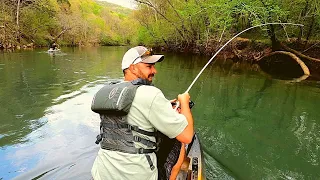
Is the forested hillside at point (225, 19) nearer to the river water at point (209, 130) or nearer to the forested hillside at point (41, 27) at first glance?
the river water at point (209, 130)

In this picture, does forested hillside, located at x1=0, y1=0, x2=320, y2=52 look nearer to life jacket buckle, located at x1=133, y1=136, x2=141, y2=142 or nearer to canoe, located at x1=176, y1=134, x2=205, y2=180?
canoe, located at x1=176, y1=134, x2=205, y2=180

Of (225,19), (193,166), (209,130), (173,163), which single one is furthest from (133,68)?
(225,19)

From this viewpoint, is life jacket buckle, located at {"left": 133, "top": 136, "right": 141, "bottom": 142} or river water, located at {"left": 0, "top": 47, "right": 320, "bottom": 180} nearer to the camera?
life jacket buckle, located at {"left": 133, "top": 136, "right": 141, "bottom": 142}

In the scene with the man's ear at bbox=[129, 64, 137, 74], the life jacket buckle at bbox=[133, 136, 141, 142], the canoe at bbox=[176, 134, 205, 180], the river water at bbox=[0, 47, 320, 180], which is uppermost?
the man's ear at bbox=[129, 64, 137, 74]

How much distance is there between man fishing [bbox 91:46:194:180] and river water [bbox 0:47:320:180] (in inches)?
97.4

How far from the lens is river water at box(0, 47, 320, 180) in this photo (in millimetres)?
4844

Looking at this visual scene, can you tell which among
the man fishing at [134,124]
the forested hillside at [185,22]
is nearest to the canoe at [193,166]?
the man fishing at [134,124]

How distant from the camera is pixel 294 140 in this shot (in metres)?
6.36

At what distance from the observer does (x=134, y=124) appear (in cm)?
219

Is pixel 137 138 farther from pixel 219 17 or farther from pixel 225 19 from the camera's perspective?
pixel 219 17

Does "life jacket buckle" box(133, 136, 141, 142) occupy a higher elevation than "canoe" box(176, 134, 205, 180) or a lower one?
higher

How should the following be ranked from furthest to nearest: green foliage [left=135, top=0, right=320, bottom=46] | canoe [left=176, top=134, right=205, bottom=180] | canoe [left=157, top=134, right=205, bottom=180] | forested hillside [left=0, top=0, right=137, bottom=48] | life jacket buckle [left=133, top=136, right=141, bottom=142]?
1. forested hillside [left=0, top=0, right=137, bottom=48]
2. green foliage [left=135, top=0, right=320, bottom=46]
3. canoe [left=176, top=134, right=205, bottom=180]
4. canoe [left=157, top=134, right=205, bottom=180]
5. life jacket buckle [left=133, top=136, right=141, bottom=142]

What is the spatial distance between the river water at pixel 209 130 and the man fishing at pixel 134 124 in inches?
97.4

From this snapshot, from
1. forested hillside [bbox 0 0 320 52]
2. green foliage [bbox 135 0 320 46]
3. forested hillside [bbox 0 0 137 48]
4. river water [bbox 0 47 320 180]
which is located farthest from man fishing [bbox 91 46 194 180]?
forested hillside [bbox 0 0 137 48]
